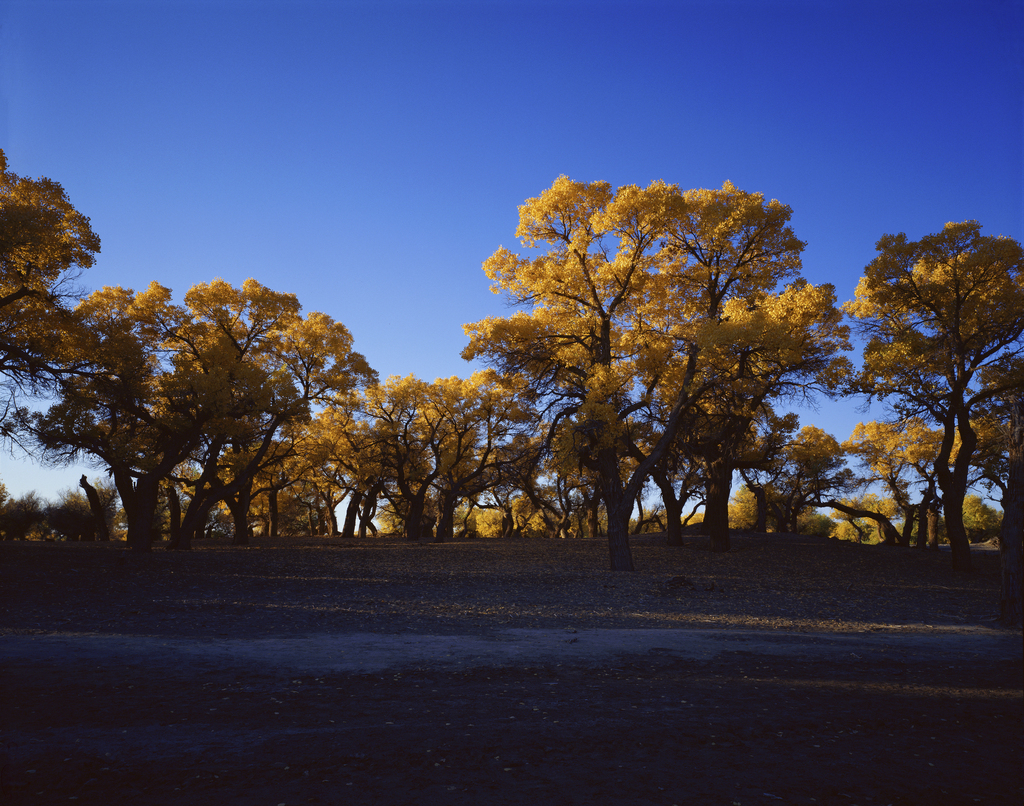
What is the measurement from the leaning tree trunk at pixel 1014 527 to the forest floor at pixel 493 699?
73 cm

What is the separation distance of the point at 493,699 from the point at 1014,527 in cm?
964

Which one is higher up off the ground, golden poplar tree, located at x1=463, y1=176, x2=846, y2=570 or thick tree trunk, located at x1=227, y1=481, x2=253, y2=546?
golden poplar tree, located at x1=463, y1=176, x2=846, y2=570

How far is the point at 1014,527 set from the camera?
982 centimetres

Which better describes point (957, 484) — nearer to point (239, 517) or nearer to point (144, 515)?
point (144, 515)

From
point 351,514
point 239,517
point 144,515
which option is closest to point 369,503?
point 351,514

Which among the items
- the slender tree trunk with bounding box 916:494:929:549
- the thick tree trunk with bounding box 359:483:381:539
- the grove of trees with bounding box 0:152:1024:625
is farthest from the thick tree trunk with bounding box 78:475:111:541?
the slender tree trunk with bounding box 916:494:929:549

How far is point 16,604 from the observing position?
10422 mm

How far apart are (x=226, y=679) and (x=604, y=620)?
666 centimetres

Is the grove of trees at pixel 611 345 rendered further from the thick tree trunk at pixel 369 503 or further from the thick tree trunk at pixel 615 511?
the thick tree trunk at pixel 369 503

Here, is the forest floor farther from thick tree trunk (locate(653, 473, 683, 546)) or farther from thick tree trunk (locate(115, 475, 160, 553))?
thick tree trunk (locate(653, 473, 683, 546))

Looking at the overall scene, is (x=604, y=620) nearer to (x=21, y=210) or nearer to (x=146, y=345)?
(x=21, y=210)

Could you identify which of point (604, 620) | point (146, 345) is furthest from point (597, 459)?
point (146, 345)

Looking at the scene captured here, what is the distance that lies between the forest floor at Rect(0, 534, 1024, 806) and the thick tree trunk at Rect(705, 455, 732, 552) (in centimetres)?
970

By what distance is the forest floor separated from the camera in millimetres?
3557
